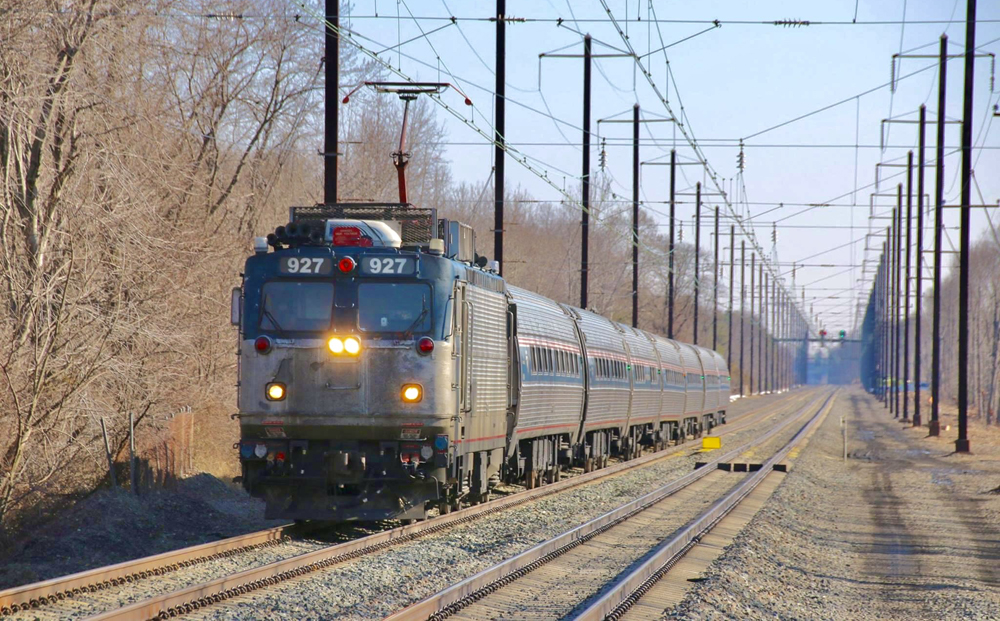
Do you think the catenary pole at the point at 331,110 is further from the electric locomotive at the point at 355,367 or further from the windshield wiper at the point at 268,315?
the windshield wiper at the point at 268,315

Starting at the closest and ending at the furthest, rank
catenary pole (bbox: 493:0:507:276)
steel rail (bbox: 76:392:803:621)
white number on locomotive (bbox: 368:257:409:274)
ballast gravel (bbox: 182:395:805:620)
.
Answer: steel rail (bbox: 76:392:803:621)
ballast gravel (bbox: 182:395:805:620)
white number on locomotive (bbox: 368:257:409:274)
catenary pole (bbox: 493:0:507:276)

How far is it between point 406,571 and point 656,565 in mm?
2779

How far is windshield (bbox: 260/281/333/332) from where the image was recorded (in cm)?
1358

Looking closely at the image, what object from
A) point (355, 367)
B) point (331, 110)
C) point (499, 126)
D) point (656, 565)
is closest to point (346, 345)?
point (355, 367)

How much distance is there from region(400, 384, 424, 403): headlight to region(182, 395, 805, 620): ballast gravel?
1.68 m

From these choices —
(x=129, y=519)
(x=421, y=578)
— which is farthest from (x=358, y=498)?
(x=129, y=519)

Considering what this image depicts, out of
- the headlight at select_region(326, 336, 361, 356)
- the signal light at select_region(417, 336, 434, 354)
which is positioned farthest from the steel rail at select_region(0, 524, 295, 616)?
the signal light at select_region(417, 336, 434, 354)

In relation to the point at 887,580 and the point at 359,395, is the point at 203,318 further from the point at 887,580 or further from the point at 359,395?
the point at 887,580

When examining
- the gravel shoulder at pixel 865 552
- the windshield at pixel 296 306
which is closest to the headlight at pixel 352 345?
the windshield at pixel 296 306

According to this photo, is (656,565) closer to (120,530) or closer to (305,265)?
(305,265)

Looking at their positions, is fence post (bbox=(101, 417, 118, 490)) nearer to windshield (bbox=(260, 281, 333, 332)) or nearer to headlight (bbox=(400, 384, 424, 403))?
windshield (bbox=(260, 281, 333, 332))

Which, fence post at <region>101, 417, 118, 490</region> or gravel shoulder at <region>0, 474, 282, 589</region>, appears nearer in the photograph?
gravel shoulder at <region>0, 474, 282, 589</region>

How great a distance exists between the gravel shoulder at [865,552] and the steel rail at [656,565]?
511mm

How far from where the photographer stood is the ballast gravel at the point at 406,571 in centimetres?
962
